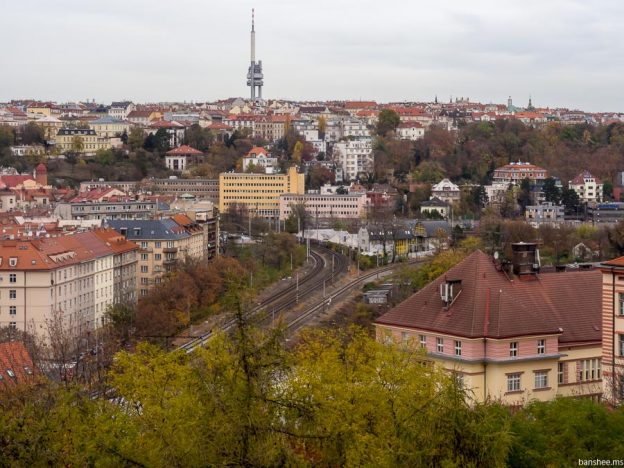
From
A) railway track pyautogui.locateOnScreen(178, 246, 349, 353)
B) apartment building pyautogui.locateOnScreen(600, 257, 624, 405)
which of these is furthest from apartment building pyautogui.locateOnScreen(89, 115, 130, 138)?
apartment building pyautogui.locateOnScreen(600, 257, 624, 405)

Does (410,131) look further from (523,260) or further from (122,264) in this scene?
(523,260)

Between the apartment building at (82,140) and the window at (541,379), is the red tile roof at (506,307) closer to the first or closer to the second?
the window at (541,379)

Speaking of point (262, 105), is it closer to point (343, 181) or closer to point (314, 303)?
point (343, 181)

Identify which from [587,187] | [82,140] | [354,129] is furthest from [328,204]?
[354,129]

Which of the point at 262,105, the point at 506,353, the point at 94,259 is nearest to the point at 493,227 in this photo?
the point at 94,259

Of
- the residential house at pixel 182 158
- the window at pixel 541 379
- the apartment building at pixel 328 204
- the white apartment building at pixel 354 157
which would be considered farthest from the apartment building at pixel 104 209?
the window at pixel 541 379
